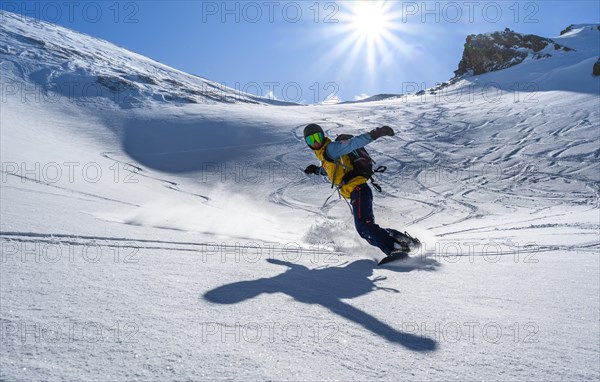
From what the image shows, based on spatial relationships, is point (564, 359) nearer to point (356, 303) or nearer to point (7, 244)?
point (356, 303)

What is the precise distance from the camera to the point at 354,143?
4934 mm

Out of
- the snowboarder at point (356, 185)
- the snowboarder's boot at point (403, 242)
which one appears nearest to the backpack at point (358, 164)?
the snowboarder at point (356, 185)

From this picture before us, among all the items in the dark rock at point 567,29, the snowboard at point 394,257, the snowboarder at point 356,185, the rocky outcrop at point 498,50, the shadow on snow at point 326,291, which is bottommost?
the shadow on snow at point 326,291

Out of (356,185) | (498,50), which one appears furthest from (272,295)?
(498,50)

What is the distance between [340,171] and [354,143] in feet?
1.84

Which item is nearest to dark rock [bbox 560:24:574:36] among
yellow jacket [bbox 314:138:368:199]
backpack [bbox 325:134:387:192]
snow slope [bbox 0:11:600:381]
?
snow slope [bbox 0:11:600:381]

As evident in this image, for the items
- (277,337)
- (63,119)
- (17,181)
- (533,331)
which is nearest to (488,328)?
(533,331)

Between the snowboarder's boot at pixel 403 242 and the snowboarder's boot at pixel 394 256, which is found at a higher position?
the snowboarder's boot at pixel 403 242

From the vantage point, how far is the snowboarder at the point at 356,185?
195 inches

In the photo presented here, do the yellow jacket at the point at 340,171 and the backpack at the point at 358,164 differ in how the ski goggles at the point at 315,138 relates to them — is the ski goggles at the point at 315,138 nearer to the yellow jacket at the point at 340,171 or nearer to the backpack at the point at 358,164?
the yellow jacket at the point at 340,171

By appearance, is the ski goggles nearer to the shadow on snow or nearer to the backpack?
the backpack

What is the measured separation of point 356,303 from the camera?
8.32 ft

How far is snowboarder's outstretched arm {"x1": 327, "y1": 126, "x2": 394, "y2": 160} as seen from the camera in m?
4.86

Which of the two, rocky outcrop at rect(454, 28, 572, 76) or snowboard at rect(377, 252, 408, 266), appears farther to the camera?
rocky outcrop at rect(454, 28, 572, 76)
